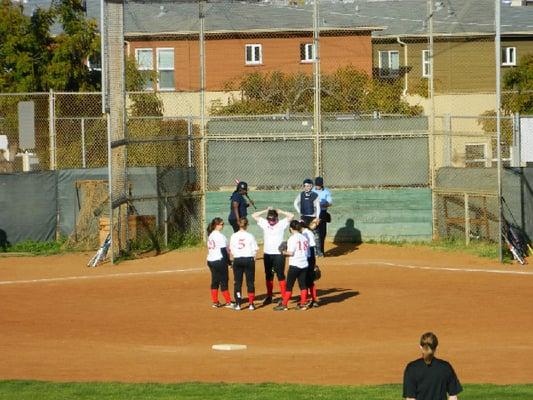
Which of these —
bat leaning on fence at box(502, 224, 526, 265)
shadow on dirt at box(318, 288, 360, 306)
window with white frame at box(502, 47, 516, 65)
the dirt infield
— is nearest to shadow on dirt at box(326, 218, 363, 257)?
the dirt infield

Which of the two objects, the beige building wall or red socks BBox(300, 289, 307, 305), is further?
the beige building wall

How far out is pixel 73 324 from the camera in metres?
19.8

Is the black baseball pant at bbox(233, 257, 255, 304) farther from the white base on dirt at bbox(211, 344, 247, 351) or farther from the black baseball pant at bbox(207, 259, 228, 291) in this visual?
the white base on dirt at bbox(211, 344, 247, 351)

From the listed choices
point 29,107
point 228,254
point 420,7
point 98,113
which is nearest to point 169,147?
point 29,107

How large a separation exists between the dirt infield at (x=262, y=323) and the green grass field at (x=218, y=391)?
0.69 m

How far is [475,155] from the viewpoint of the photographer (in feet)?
100

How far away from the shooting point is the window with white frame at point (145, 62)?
3500 cm

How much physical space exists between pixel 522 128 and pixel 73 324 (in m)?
15.5

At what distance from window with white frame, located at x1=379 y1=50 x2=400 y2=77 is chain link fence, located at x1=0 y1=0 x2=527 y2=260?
4.3 inches

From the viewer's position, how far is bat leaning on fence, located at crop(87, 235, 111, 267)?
26500 millimetres

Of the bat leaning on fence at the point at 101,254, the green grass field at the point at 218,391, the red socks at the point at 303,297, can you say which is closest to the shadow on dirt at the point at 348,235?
the bat leaning on fence at the point at 101,254

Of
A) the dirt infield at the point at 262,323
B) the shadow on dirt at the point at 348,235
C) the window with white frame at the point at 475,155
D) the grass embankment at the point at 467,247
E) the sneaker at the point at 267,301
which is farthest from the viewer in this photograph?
the window with white frame at the point at 475,155

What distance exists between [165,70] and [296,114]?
4356 mm

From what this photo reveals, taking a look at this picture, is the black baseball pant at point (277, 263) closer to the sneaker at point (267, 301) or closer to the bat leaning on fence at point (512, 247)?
the sneaker at point (267, 301)
